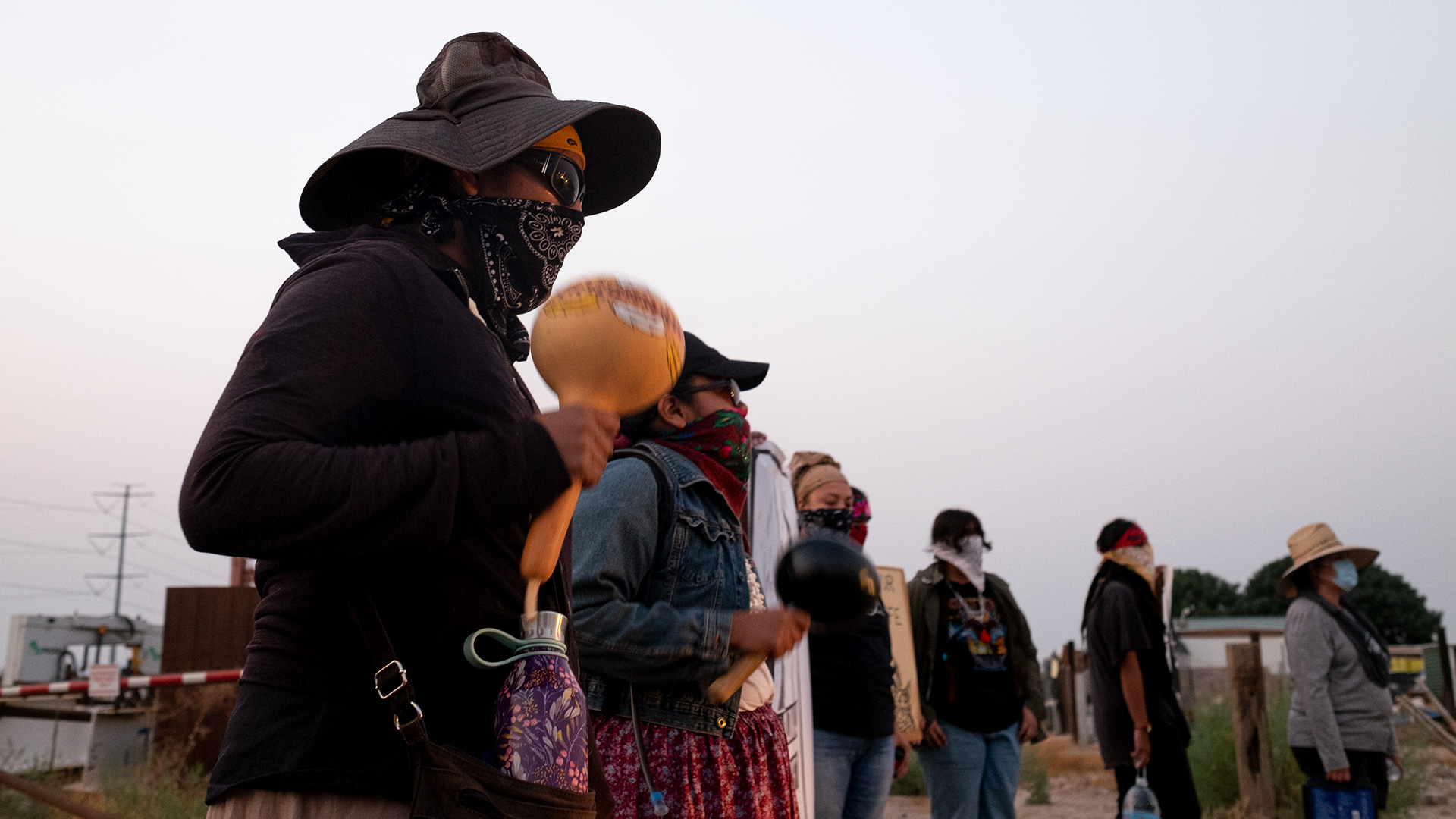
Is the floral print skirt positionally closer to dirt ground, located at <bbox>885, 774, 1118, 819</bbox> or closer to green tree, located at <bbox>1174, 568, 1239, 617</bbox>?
dirt ground, located at <bbox>885, 774, 1118, 819</bbox>

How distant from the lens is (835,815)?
466 centimetres

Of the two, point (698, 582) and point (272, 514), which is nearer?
point (272, 514)

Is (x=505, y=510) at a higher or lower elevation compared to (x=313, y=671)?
higher

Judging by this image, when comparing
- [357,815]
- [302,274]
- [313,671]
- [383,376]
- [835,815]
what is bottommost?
[835,815]

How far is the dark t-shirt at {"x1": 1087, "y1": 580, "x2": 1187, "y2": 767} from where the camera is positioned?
639 centimetres

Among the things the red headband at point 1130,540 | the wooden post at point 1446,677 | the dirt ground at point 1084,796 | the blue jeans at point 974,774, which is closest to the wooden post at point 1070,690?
the dirt ground at point 1084,796

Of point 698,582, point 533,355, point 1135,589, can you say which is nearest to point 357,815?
point 533,355

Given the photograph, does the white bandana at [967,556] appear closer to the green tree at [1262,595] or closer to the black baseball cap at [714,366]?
the black baseball cap at [714,366]

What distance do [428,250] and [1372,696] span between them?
6.78m

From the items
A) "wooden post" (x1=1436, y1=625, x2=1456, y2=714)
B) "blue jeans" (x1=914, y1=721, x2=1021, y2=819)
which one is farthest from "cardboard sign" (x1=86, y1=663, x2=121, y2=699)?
"wooden post" (x1=1436, y1=625, x2=1456, y2=714)

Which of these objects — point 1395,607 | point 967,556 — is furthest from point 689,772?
point 1395,607

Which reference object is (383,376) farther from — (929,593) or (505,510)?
(929,593)

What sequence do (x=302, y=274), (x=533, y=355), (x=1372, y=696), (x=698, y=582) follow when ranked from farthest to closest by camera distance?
(x=1372, y=696)
(x=698, y=582)
(x=533, y=355)
(x=302, y=274)

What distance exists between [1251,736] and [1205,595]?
65233 mm
